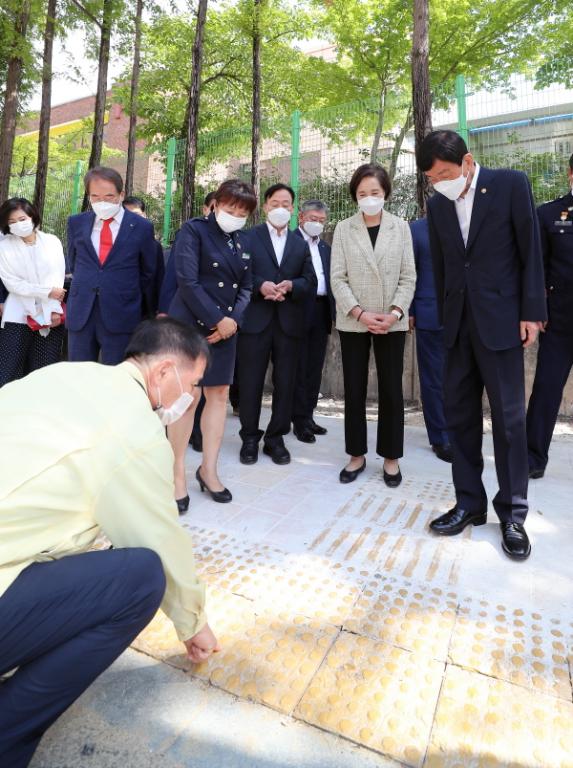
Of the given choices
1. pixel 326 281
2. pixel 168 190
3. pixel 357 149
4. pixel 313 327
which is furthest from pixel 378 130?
pixel 313 327

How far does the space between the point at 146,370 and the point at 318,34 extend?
48.6ft

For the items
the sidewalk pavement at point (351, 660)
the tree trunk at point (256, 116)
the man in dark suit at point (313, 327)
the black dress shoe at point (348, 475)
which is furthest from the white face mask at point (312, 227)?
the tree trunk at point (256, 116)

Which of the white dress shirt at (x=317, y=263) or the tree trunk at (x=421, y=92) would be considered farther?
the tree trunk at (x=421, y=92)

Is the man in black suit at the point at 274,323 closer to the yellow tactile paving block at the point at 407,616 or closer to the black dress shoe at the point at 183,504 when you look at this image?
the black dress shoe at the point at 183,504

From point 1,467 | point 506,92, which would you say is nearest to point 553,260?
point 1,467

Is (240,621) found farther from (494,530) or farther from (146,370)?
(494,530)

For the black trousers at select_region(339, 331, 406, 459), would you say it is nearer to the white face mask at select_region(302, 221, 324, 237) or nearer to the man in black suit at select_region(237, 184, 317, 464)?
the man in black suit at select_region(237, 184, 317, 464)

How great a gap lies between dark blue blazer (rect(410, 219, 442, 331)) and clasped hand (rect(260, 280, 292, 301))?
1.05 metres

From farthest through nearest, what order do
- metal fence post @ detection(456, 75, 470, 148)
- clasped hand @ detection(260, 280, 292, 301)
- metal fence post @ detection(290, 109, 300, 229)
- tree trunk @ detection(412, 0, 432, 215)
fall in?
metal fence post @ detection(290, 109, 300, 229) < tree trunk @ detection(412, 0, 432, 215) < metal fence post @ detection(456, 75, 470, 148) < clasped hand @ detection(260, 280, 292, 301)

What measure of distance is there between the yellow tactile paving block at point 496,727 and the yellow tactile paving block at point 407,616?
0.54 feet

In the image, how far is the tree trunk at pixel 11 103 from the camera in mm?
9727

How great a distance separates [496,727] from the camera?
1472 mm

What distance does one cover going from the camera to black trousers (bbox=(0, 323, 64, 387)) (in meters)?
4.34

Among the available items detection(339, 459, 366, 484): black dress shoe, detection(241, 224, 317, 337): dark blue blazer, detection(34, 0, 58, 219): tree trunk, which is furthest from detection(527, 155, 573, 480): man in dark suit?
detection(34, 0, 58, 219): tree trunk
